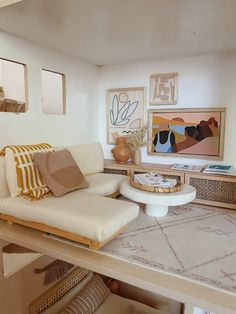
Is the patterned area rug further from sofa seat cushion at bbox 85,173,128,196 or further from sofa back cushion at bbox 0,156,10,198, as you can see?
sofa back cushion at bbox 0,156,10,198

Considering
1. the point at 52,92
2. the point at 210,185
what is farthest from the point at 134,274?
the point at 52,92

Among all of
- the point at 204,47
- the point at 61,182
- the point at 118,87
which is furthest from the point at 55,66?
the point at 204,47

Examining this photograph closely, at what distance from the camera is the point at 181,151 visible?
3.56 metres

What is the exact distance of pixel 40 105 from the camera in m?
3.05

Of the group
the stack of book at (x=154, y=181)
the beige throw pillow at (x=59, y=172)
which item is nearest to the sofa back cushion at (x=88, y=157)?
the beige throw pillow at (x=59, y=172)

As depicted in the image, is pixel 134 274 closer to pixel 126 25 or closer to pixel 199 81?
pixel 126 25

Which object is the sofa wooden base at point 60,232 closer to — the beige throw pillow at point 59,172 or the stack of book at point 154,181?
the beige throw pillow at point 59,172

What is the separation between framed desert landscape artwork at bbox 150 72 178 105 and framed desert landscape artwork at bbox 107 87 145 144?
7.2 inches

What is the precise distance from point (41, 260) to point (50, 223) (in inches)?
10.8

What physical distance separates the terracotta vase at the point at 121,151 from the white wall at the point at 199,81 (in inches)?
11.3

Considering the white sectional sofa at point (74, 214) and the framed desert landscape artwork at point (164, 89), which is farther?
the framed desert landscape artwork at point (164, 89)

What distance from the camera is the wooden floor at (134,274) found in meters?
1.46

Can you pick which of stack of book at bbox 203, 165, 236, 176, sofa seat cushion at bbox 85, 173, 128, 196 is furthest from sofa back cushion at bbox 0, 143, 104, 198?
stack of book at bbox 203, 165, 236, 176

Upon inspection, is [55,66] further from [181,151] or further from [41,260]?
[41,260]
